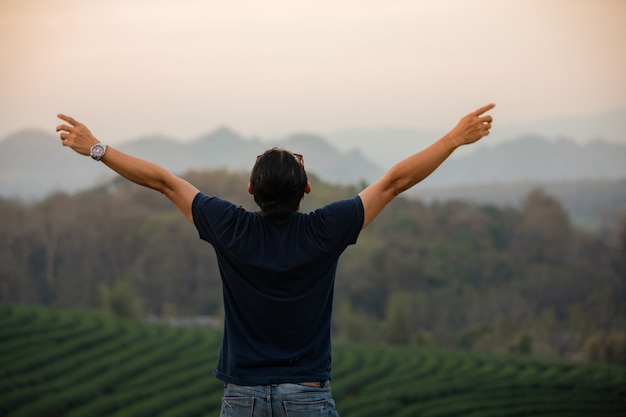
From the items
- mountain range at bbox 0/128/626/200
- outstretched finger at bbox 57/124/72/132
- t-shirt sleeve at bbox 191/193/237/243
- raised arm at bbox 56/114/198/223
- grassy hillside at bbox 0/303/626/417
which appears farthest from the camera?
mountain range at bbox 0/128/626/200

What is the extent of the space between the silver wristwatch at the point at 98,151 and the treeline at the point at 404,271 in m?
28.8

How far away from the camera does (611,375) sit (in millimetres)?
20984

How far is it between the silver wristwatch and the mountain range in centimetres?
5271

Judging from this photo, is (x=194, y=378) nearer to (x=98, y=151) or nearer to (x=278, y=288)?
(x=98, y=151)

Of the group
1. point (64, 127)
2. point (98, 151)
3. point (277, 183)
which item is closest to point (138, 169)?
point (98, 151)

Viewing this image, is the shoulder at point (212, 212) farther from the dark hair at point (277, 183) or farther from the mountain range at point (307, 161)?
the mountain range at point (307, 161)

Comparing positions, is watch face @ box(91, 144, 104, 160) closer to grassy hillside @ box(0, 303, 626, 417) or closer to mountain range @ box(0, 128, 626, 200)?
grassy hillside @ box(0, 303, 626, 417)

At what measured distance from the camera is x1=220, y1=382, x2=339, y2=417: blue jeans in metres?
2.03

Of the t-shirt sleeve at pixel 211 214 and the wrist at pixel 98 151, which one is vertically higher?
the wrist at pixel 98 151

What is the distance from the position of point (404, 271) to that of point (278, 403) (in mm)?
40134

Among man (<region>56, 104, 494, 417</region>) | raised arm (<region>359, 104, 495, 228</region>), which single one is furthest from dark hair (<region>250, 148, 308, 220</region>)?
raised arm (<region>359, 104, 495, 228</region>)

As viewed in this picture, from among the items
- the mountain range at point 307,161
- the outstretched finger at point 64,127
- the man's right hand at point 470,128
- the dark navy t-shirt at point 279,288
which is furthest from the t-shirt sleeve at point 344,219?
the mountain range at point 307,161

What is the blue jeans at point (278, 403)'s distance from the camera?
2.03m

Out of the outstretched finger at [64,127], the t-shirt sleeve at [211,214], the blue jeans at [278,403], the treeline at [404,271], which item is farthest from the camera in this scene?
the treeline at [404,271]
